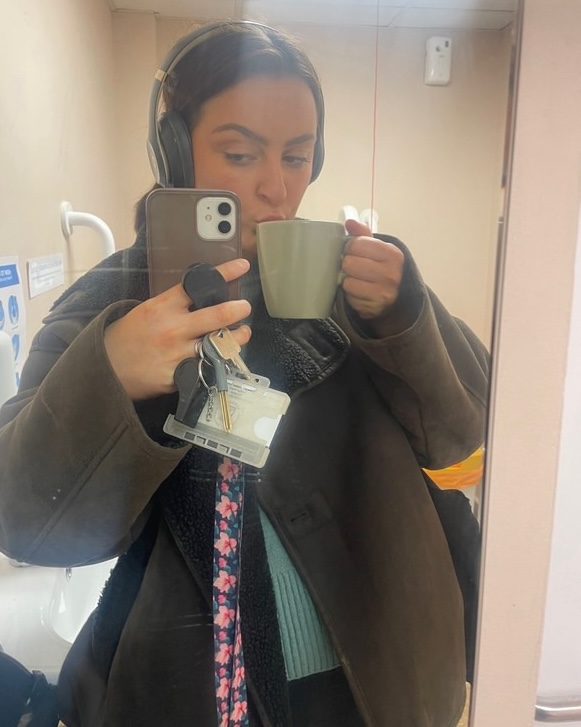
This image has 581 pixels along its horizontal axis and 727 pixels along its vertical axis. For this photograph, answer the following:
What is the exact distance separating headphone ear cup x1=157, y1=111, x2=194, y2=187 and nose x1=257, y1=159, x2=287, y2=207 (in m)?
0.05

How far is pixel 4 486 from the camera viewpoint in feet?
1.35

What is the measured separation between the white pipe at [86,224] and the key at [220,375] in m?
0.11

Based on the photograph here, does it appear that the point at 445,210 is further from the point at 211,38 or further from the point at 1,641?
the point at 1,641

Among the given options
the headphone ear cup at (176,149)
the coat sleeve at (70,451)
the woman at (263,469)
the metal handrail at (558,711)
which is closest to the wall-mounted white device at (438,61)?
the woman at (263,469)

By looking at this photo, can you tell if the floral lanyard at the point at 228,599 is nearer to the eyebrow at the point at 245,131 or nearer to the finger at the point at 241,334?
the finger at the point at 241,334

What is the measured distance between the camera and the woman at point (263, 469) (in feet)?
1.37

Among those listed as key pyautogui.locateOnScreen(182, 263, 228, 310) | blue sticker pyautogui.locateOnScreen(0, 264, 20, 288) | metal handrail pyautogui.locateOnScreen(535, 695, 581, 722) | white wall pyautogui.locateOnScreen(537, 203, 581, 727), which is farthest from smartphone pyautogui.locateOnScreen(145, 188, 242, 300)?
metal handrail pyautogui.locateOnScreen(535, 695, 581, 722)

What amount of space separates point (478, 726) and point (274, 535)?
1.06ft

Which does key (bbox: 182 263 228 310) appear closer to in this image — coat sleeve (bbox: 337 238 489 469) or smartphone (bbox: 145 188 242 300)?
smartphone (bbox: 145 188 242 300)

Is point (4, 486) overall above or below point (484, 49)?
below

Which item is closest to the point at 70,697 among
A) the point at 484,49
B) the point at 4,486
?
the point at 4,486

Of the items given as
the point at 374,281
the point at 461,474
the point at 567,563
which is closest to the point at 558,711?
the point at 567,563

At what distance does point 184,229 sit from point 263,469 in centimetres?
21

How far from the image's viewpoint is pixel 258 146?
43 centimetres
